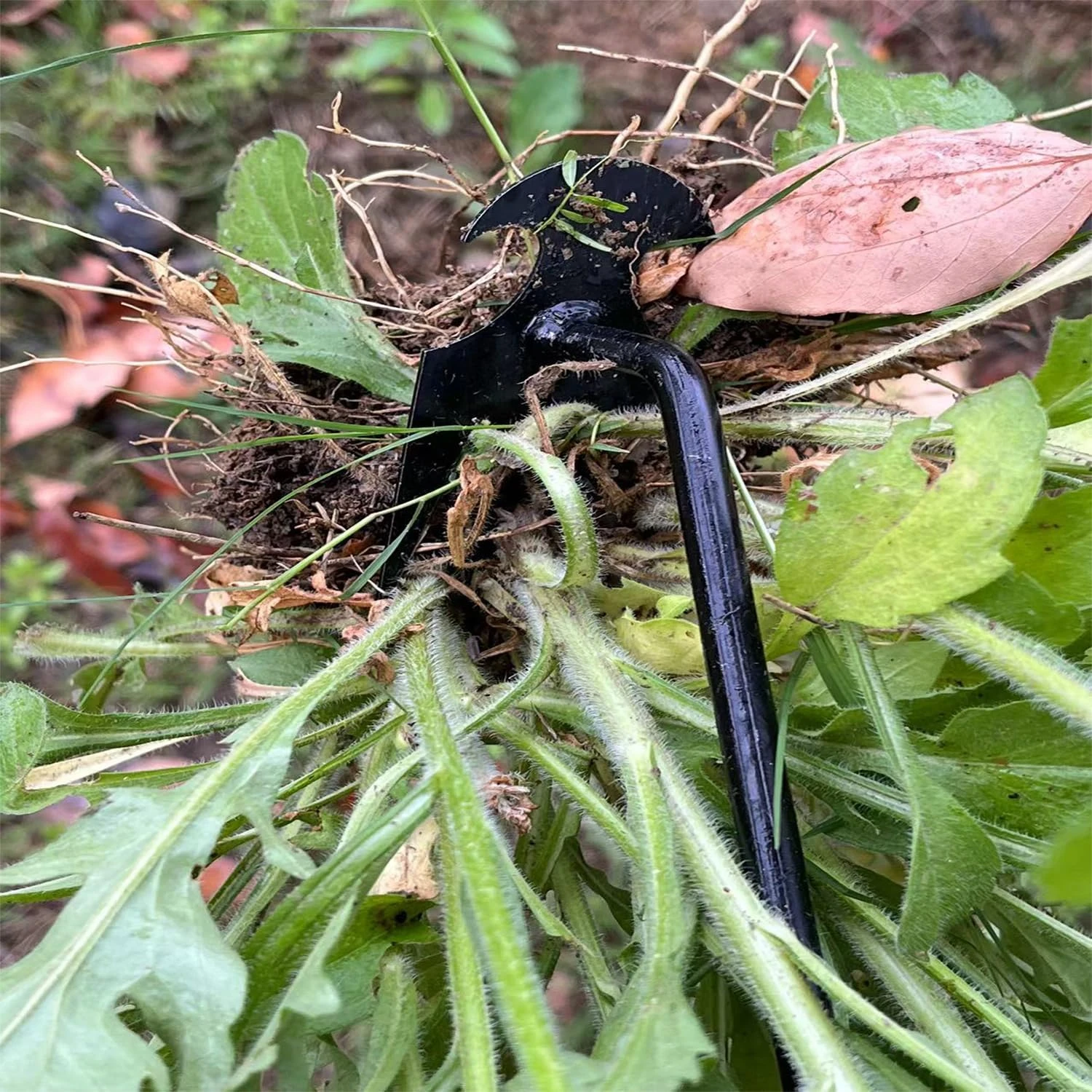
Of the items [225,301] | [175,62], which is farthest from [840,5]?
[225,301]

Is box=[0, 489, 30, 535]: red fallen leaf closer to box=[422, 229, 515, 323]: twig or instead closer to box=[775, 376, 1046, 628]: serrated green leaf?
box=[422, 229, 515, 323]: twig

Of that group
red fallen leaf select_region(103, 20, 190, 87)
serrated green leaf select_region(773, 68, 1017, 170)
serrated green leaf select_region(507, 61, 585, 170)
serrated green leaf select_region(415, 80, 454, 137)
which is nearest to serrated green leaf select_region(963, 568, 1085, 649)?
serrated green leaf select_region(773, 68, 1017, 170)

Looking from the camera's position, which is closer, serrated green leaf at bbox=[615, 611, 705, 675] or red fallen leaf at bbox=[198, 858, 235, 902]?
serrated green leaf at bbox=[615, 611, 705, 675]

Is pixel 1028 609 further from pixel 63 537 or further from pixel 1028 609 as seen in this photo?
pixel 63 537

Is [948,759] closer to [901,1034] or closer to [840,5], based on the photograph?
[901,1034]

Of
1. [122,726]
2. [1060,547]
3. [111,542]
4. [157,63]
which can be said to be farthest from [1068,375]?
A: [157,63]

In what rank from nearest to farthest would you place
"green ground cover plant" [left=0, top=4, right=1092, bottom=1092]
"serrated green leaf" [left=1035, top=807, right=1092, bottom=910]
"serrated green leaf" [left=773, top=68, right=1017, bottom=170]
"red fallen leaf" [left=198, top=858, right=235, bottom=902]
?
"serrated green leaf" [left=1035, top=807, right=1092, bottom=910], "green ground cover plant" [left=0, top=4, right=1092, bottom=1092], "serrated green leaf" [left=773, top=68, right=1017, bottom=170], "red fallen leaf" [left=198, top=858, right=235, bottom=902]
